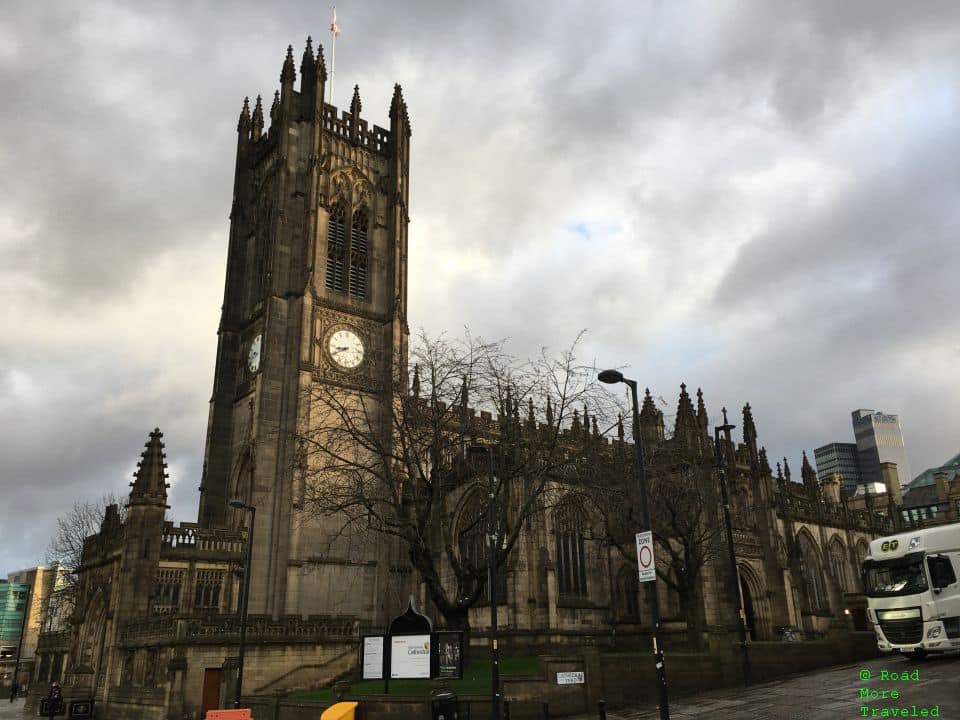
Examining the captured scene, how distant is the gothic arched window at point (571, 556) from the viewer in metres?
37.3

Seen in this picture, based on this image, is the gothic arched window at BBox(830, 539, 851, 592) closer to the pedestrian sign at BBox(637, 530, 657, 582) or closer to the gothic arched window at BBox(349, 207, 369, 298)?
the gothic arched window at BBox(349, 207, 369, 298)

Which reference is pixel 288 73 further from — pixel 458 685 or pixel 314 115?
pixel 458 685

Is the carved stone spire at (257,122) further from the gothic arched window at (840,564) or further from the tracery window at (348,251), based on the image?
the gothic arched window at (840,564)

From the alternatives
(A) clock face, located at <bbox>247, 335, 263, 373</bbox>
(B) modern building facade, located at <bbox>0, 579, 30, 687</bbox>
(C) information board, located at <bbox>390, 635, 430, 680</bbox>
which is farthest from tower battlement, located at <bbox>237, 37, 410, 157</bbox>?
(B) modern building facade, located at <bbox>0, 579, 30, 687</bbox>

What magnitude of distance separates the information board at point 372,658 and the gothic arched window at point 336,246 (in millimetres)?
33612

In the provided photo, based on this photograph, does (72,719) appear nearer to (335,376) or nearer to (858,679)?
(335,376)

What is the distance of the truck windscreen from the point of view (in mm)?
23312

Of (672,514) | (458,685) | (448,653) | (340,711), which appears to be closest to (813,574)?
(672,514)

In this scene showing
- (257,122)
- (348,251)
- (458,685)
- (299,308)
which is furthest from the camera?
(257,122)

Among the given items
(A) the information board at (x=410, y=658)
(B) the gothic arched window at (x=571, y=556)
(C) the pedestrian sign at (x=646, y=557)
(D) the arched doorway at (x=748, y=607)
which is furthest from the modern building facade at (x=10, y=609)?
(C) the pedestrian sign at (x=646, y=557)

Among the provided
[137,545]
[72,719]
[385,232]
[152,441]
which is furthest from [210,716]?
[385,232]

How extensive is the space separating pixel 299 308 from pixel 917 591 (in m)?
38.2

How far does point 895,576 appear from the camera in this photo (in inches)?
952

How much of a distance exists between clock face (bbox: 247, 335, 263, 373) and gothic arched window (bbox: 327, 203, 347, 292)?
Result: 19.7 feet
